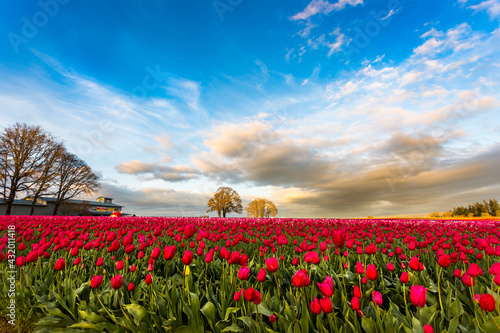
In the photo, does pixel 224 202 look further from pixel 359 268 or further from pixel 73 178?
pixel 359 268

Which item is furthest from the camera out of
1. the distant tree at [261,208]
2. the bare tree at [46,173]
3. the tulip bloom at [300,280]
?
the distant tree at [261,208]

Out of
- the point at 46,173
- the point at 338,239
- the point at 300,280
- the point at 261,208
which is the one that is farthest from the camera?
the point at 261,208

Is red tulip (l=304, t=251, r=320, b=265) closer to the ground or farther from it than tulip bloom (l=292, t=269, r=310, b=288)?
farther from it

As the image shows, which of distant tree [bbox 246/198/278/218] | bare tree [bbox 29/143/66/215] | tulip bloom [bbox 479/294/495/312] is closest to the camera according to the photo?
tulip bloom [bbox 479/294/495/312]

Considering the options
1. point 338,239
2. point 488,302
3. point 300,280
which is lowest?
point 488,302

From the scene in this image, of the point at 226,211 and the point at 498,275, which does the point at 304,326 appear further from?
the point at 226,211

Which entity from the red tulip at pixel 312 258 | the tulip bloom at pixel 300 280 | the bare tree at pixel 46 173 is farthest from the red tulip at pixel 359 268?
the bare tree at pixel 46 173

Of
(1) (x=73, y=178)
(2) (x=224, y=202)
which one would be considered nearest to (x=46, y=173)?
(1) (x=73, y=178)

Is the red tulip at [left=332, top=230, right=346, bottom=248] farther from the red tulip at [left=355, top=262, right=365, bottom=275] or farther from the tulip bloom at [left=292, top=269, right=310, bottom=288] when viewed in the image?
the tulip bloom at [left=292, top=269, right=310, bottom=288]

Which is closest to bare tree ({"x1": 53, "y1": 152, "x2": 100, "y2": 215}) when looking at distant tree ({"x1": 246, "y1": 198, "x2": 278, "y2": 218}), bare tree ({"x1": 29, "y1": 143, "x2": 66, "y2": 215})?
bare tree ({"x1": 29, "y1": 143, "x2": 66, "y2": 215})

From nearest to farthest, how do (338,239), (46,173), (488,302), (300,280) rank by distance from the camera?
Answer: 1. (488,302)
2. (300,280)
3. (338,239)
4. (46,173)

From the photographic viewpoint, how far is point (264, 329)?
2.56 m

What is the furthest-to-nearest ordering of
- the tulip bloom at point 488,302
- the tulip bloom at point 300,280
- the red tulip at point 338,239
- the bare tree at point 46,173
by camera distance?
the bare tree at point 46,173, the red tulip at point 338,239, the tulip bloom at point 300,280, the tulip bloom at point 488,302

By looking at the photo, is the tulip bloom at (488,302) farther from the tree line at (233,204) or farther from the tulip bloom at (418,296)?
the tree line at (233,204)
